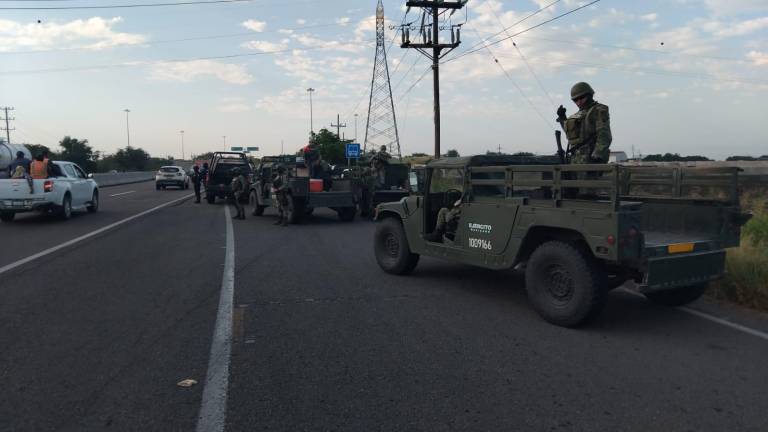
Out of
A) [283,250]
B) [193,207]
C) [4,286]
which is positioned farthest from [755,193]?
[4,286]

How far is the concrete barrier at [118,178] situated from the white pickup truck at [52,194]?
26559 millimetres

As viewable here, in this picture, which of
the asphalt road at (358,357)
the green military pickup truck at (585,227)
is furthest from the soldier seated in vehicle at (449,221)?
the asphalt road at (358,357)

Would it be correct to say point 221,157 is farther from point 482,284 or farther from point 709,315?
point 709,315

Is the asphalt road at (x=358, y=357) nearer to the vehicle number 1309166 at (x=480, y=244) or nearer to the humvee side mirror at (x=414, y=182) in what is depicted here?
the vehicle number 1309166 at (x=480, y=244)

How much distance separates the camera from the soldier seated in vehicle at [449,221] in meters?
7.51

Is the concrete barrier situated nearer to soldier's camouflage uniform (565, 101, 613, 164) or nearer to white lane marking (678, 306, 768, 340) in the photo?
soldier's camouflage uniform (565, 101, 613, 164)

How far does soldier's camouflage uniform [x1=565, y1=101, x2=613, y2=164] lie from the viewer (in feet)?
22.5

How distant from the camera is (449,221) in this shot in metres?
7.62

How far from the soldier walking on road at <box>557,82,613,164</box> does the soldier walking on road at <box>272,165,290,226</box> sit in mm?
10116

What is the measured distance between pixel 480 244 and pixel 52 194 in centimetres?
1313

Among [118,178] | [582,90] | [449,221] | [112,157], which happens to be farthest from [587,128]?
[112,157]

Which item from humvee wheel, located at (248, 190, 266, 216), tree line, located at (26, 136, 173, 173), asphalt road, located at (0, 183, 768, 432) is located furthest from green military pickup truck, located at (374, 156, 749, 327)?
tree line, located at (26, 136, 173, 173)

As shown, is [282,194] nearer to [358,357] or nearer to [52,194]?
[52,194]

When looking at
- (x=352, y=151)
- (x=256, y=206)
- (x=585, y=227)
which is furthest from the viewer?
(x=352, y=151)
